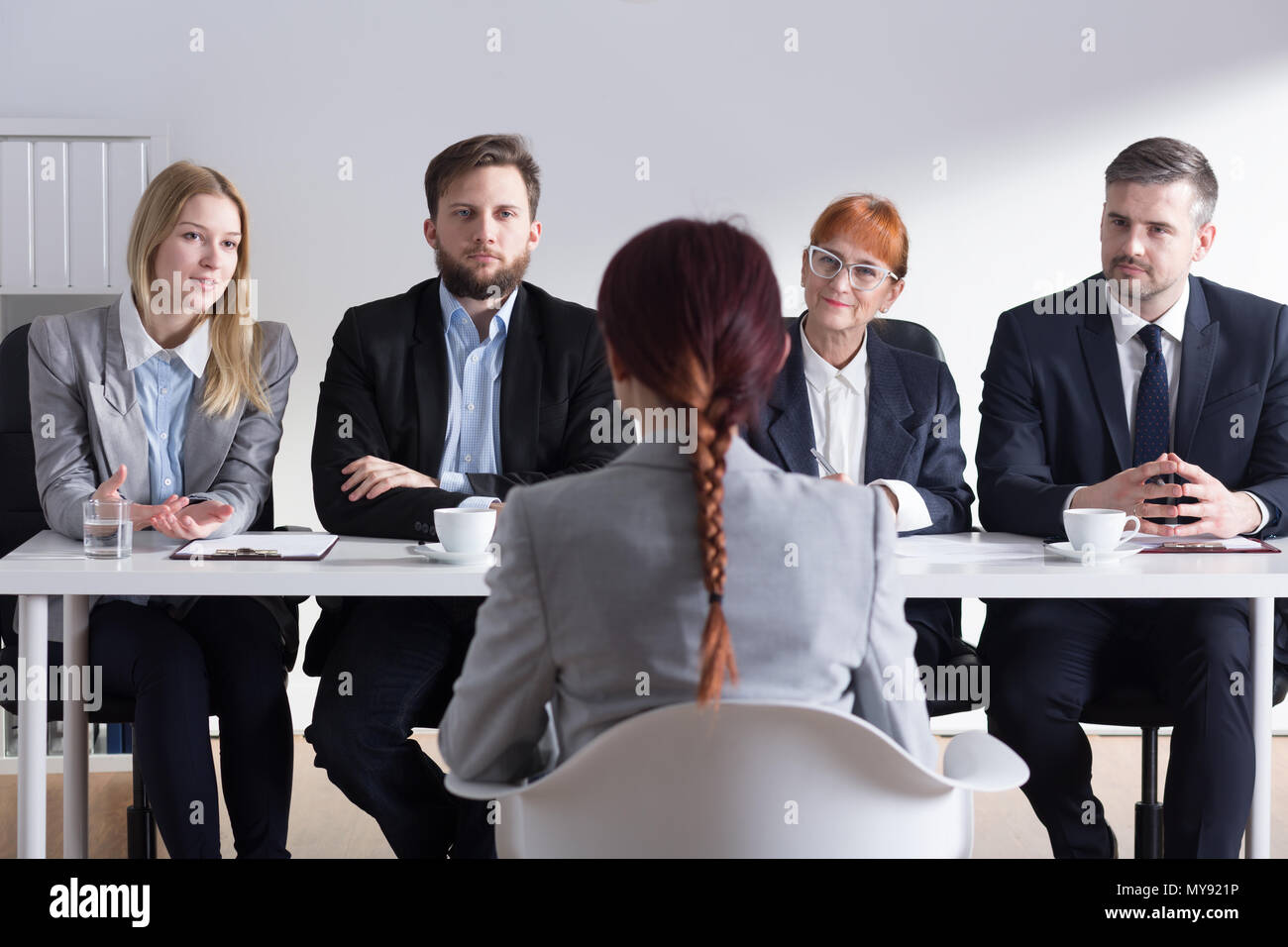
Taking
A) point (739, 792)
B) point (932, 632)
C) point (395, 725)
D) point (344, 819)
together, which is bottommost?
point (344, 819)

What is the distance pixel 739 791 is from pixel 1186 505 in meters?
1.35

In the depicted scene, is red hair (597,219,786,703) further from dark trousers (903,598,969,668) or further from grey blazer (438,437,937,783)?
dark trousers (903,598,969,668)

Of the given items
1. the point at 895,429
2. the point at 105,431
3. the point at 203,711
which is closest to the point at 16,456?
the point at 105,431

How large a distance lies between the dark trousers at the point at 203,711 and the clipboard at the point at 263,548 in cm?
18

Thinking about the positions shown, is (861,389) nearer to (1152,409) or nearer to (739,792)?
(1152,409)

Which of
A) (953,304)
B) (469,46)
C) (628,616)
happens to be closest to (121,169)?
(469,46)

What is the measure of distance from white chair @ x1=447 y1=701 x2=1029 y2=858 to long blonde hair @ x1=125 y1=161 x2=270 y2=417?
1472mm

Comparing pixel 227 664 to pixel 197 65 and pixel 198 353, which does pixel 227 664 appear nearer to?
pixel 198 353

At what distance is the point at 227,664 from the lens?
2201 mm

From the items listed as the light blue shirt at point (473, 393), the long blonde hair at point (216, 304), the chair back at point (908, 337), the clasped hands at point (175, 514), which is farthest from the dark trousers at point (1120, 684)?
the long blonde hair at point (216, 304)

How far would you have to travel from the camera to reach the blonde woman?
2105 mm

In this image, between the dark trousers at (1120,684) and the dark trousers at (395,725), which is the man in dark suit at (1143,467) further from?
the dark trousers at (395,725)

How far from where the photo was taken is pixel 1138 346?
248cm

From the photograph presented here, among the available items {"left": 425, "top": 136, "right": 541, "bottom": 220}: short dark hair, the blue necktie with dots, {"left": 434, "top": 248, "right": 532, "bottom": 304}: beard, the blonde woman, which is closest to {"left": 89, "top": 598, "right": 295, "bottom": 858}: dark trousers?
the blonde woman
